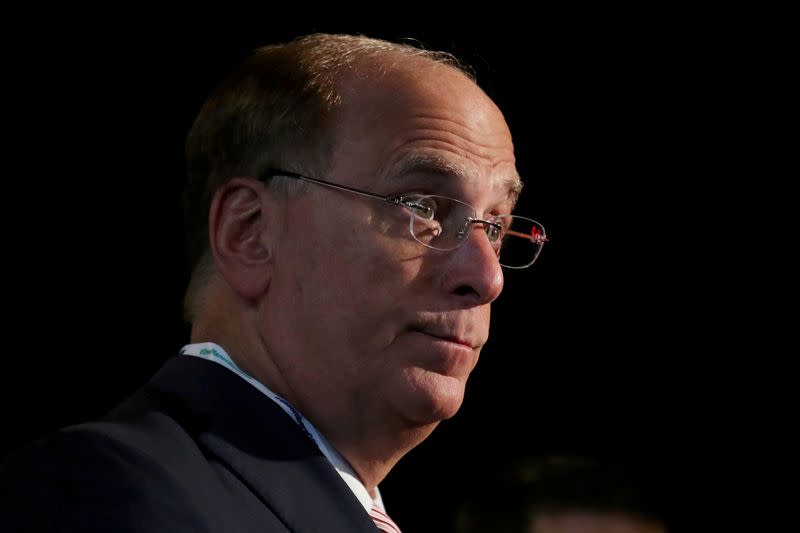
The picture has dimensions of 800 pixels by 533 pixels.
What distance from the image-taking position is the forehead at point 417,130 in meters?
1.85

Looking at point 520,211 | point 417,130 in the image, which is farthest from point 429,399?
point 520,211

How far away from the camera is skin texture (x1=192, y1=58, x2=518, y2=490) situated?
1752 millimetres

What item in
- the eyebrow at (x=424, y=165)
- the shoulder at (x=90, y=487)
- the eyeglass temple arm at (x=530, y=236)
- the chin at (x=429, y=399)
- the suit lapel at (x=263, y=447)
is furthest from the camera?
the eyeglass temple arm at (x=530, y=236)

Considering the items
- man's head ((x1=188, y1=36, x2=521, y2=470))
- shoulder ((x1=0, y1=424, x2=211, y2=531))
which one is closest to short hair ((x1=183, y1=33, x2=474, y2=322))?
man's head ((x1=188, y1=36, x2=521, y2=470))

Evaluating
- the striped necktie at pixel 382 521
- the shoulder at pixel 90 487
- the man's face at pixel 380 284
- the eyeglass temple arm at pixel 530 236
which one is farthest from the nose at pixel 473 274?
the shoulder at pixel 90 487

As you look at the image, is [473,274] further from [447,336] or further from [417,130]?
[417,130]

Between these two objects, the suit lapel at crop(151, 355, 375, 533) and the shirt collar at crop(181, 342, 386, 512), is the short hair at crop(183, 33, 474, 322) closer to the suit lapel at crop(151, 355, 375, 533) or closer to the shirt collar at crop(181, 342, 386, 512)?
the shirt collar at crop(181, 342, 386, 512)

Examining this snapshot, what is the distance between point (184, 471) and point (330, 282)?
0.43 meters

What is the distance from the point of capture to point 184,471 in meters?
1.46

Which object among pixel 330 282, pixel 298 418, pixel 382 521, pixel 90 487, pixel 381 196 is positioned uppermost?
pixel 381 196

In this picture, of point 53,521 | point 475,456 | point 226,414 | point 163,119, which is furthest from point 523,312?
point 53,521

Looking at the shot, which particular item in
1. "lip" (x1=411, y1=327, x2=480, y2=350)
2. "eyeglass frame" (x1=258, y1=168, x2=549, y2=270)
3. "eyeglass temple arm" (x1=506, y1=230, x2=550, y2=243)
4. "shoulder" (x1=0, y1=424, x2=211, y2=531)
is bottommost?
"shoulder" (x1=0, y1=424, x2=211, y2=531)

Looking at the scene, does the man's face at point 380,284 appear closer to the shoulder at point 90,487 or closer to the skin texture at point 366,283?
the skin texture at point 366,283

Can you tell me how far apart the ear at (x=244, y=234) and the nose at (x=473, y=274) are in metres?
0.32
